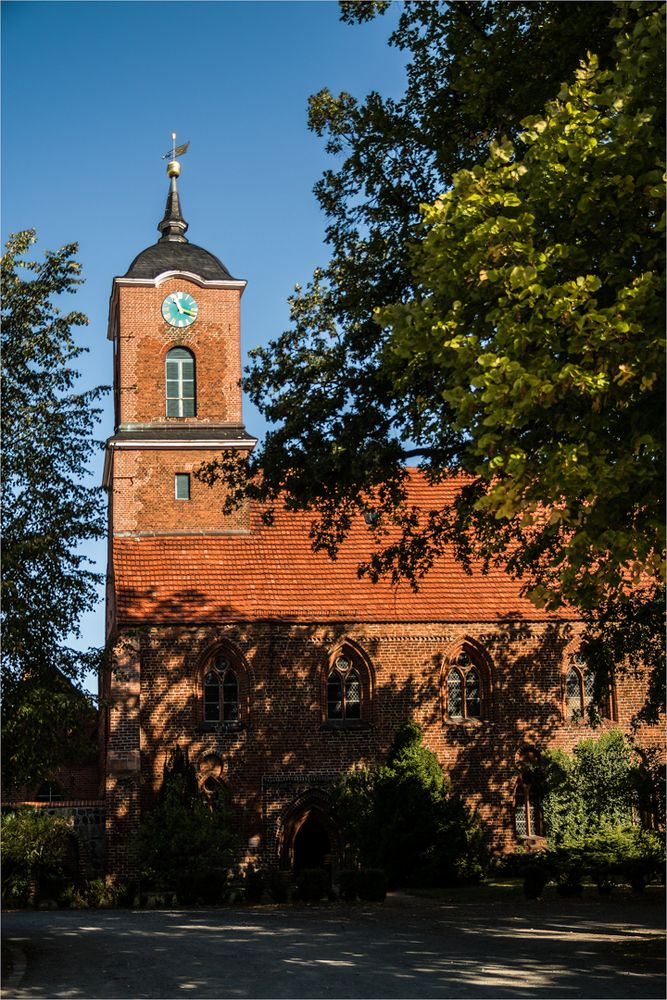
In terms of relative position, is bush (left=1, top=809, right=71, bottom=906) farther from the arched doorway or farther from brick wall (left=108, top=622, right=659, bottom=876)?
the arched doorway

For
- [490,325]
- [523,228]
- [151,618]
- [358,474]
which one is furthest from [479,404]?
[151,618]

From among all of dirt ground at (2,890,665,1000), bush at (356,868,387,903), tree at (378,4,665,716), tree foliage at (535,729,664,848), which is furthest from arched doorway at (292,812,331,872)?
tree at (378,4,665,716)

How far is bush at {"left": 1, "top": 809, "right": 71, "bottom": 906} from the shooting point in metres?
22.8

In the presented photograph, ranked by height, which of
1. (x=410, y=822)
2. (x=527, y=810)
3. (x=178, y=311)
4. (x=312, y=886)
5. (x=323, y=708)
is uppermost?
(x=178, y=311)

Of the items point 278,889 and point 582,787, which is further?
point 582,787

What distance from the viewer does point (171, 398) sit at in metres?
35.7

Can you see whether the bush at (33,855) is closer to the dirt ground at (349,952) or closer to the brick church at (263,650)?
the dirt ground at (349,952)

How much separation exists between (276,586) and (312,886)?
371 inches

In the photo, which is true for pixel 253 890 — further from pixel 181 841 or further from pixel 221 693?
pixel 221 693

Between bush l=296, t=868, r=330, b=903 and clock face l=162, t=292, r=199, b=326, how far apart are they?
1648cm

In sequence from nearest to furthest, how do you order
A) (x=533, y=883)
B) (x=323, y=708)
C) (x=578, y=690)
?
(x=533, y=883), (x=323, y=708), (x=578, y=690)

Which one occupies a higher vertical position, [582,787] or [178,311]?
[178,311]

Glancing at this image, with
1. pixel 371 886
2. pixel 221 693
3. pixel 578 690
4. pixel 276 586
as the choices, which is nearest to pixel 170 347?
pixel 276 586

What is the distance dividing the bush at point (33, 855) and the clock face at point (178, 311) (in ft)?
47.0
